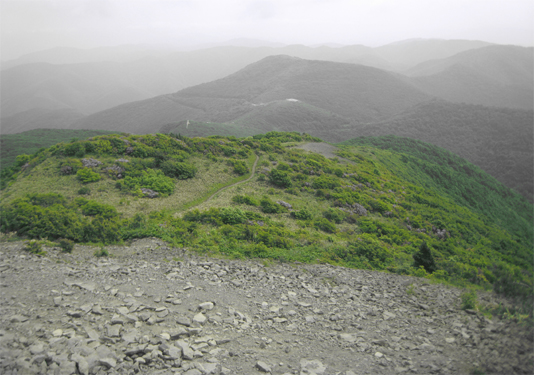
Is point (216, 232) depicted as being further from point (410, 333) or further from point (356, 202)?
point (356, 202)

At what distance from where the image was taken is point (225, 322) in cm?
741

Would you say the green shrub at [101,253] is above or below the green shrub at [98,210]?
below

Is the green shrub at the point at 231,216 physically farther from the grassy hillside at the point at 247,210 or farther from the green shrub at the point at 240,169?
the green shrub at the point at 240,169

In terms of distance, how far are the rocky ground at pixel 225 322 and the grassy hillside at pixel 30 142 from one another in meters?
72.4

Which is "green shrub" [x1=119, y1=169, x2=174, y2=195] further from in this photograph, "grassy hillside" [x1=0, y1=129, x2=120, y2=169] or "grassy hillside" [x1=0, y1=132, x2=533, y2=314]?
"grassy hillside" [x1=0, y1=129, x2=120, y2=169]

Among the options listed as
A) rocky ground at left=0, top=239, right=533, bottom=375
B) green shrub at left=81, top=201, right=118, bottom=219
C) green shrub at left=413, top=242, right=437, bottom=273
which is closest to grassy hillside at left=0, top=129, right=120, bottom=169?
green shrub at left=81, top=201, right=118, bottom=219

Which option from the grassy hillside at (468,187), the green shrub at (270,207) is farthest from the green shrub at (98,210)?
the grassy hillside at (468,187)

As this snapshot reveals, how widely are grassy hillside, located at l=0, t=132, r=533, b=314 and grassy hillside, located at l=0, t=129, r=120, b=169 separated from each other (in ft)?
191

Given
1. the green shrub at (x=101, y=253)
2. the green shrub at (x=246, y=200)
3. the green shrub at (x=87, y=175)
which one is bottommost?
the green shrub at (x=246, y=200)

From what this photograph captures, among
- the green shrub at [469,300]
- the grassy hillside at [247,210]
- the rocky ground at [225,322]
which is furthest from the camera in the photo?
the grassy hillside at [247,210]

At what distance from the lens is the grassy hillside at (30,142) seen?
6855 centimetres

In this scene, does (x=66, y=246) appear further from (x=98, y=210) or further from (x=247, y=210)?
(x=247, y=210)

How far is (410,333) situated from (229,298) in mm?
5358

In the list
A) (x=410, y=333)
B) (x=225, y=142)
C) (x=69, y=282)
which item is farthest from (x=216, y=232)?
(x=225, y=142)
